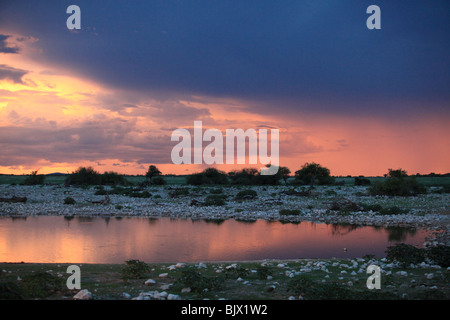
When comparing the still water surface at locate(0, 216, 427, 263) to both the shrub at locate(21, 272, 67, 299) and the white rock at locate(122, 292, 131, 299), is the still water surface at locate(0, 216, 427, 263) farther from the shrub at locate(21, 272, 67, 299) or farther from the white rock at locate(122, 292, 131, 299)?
the white rock at locate(122, 292, 131, 299)

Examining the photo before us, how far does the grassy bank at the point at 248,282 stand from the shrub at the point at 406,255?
0.27 m

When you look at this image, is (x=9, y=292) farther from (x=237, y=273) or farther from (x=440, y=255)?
(x=440, y=255)

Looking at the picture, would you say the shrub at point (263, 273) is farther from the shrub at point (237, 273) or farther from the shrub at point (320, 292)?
the shrub at point (320, 292)

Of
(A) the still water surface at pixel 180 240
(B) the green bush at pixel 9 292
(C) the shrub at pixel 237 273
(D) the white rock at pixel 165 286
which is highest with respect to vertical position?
(B) the green bush at pixel 9 292

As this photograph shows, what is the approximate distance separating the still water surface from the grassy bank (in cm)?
293

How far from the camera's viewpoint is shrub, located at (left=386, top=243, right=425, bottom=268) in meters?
10.4

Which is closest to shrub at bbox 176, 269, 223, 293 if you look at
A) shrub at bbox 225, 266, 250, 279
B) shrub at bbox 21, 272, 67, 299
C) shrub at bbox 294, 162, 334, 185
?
shrub at bbox 225, 266, 250, 279

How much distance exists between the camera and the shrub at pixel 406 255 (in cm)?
1040

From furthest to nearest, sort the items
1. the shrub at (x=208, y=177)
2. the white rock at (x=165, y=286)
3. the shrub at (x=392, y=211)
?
the shrub at (x=208, y=177) < the shrub at (x=392, y=211) < the white rock at (x=165, y=286)

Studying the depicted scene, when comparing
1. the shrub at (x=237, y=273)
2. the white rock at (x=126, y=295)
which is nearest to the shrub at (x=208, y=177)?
the shrub at (x=237, y=273)

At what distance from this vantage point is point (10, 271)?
9.52m

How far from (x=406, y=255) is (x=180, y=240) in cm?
944
